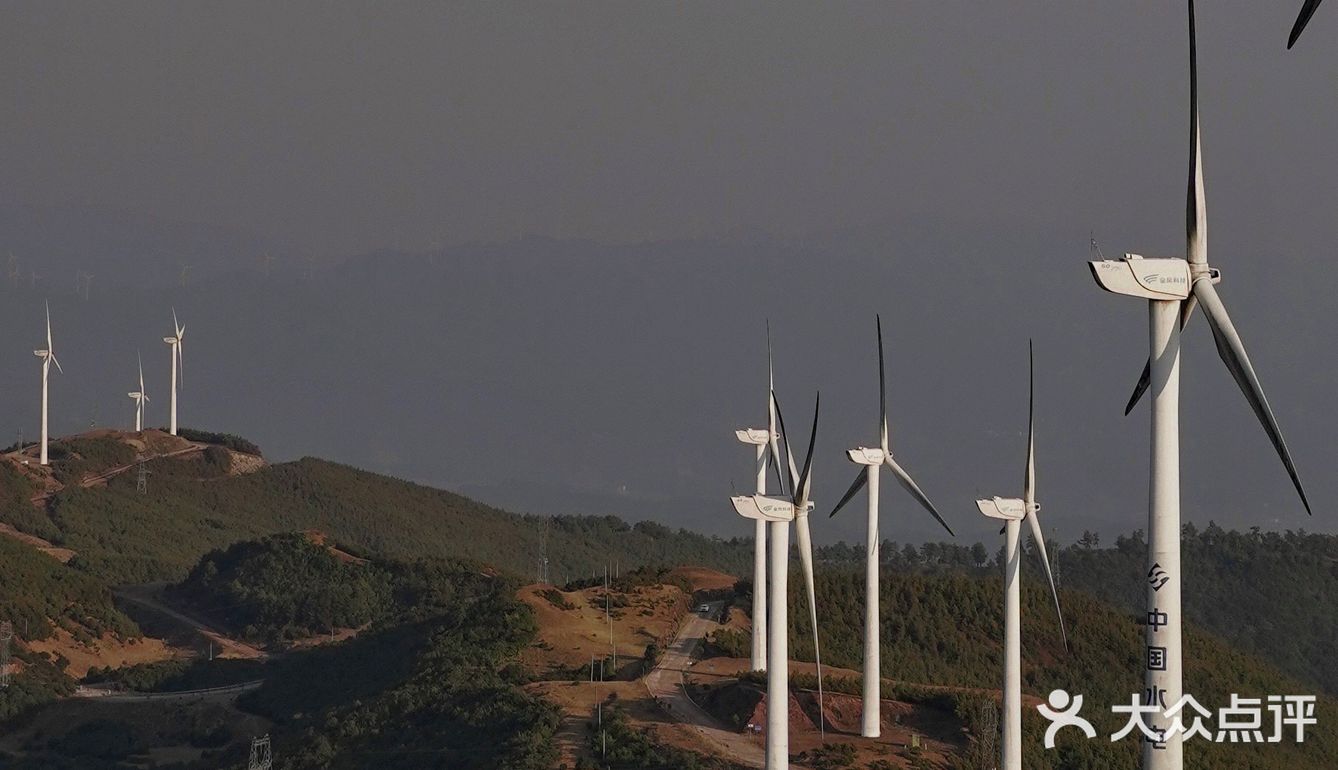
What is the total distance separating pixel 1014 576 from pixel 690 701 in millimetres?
30539

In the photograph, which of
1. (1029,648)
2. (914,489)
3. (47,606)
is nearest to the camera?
(914,489)

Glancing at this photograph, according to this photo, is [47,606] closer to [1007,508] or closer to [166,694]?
[166,694]

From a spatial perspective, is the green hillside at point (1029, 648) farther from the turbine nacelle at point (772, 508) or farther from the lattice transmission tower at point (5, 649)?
the lattice transmission tower at point (5, 649)

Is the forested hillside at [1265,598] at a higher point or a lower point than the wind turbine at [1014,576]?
lower

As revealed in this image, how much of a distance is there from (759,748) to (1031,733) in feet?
39.3

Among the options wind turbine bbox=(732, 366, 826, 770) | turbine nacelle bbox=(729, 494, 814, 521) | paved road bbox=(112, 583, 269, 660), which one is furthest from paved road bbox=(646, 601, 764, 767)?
paved road bbox=(112, 583, 269, 660)

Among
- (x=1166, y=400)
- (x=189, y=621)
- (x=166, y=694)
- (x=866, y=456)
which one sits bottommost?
(x=166, y=694)

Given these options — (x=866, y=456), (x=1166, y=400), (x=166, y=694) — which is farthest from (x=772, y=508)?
(x=166, y=694)

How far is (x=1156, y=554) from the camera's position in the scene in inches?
1403

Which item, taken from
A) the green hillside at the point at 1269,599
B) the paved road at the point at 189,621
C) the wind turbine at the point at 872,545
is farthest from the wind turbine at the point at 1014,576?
the green hillside at the point at 1269,599

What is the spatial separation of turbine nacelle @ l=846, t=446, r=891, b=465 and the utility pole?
33260 millimetres

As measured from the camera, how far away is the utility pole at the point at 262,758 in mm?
88869

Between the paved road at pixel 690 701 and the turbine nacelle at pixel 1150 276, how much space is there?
139 feet

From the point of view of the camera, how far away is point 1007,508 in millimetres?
61656
